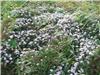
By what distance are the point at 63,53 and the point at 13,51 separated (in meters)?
0.94

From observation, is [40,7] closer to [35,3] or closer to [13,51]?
[35,3]

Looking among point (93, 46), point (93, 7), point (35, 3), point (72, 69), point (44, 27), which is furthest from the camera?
point (35, 3)

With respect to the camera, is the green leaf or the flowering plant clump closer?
the flowering plant clump

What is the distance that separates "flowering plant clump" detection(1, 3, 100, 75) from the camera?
213 inches

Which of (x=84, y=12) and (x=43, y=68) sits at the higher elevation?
(x=84, y=12)

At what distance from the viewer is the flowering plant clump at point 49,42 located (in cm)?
541

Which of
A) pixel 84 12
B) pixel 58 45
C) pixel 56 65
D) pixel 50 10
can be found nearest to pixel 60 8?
pixel 50 10

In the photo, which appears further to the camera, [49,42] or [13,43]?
[13,43]

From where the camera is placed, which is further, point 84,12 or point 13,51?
point 84,12

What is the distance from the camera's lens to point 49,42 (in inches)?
231

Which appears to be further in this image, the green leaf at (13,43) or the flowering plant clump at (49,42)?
the green leaf at (13,43)

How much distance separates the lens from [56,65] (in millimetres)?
5445

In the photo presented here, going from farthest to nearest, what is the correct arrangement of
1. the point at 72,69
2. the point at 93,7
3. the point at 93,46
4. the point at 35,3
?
the point at 35,3 → the point at 93,7 → the point at 93,46 → the point at 72,69

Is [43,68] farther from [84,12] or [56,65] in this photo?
[84,12]
